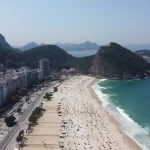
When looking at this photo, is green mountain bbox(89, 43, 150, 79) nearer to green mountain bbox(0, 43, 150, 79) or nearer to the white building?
green mountain bbox(0, 43, 150, 79)

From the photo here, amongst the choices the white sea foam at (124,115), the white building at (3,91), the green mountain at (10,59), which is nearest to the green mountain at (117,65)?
the green mountain at (10,59)

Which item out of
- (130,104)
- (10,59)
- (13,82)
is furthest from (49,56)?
(130,104)

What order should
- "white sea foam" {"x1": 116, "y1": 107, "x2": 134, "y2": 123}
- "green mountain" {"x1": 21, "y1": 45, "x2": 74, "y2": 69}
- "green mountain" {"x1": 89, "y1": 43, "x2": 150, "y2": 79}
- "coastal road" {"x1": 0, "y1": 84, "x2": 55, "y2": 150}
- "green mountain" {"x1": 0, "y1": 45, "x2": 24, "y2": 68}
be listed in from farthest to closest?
"green mountain" {"x1": 21, "y1": 45, "x2": 74, "y2": 69}
"green mountain" {"x1": 0, "y1": 45, "x2": 24, "y2": 68}
"green mountain" {"x1": 89, "y1": 43, "x2": 150, "y2": 79}
"white sea foam" {"x1": 116, "y1": 107, "x2": 134, "y2": 123}
"coastal road" {"x1": 0, "y1": 84, "x2": 55, "y2": 150}

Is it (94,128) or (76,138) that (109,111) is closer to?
(94,128)

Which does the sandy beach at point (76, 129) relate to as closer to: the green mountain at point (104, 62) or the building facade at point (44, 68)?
the building facade at point (44, 68)

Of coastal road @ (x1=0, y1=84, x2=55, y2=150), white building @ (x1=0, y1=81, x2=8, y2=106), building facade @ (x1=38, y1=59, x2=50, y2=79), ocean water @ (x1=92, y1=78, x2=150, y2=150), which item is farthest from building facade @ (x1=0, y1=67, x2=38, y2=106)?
ocean water @ (x1=92, y1=78, x2=150, y2=150)

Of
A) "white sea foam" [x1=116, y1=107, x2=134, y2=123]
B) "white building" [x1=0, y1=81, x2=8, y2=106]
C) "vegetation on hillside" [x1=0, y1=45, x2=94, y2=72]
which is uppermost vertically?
"vegetation on hillside" [x1=0, y1=45, x2=94, y2=72]
